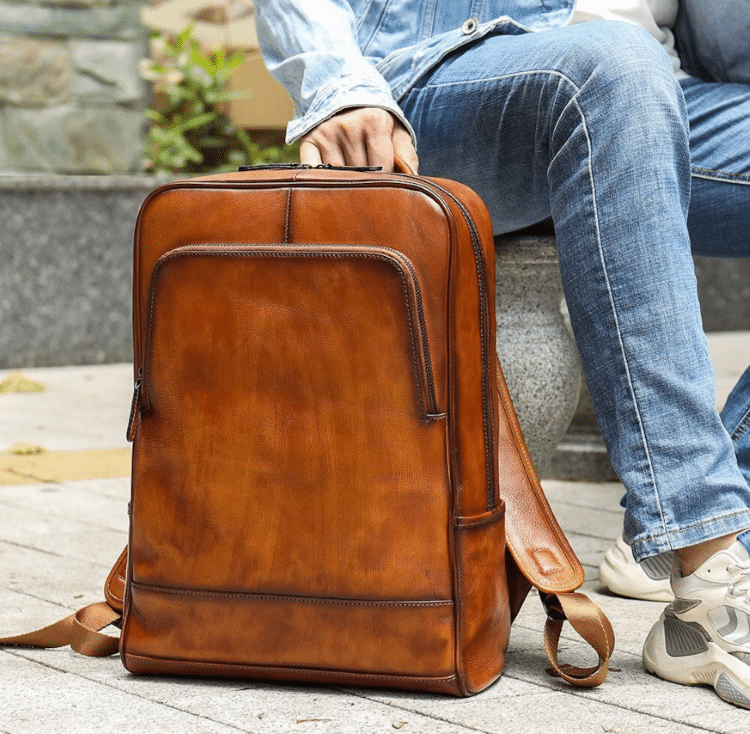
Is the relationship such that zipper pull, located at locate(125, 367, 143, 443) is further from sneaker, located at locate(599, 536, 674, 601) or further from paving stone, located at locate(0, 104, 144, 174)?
paving stone, located at locate(0, 104, 144, 174)

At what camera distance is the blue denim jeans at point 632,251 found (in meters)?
1.67

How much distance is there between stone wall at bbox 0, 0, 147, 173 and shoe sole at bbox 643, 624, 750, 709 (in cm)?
434

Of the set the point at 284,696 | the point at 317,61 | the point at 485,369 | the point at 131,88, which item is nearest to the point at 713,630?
the point at 485,369

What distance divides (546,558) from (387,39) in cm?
→ 94

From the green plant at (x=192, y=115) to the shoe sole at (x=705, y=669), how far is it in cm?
425

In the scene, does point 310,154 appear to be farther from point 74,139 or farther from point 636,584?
point 74,139

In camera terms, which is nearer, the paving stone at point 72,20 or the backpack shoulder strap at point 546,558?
the backpack shoulder strap at point 546,558

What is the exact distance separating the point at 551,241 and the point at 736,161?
1.24 ft

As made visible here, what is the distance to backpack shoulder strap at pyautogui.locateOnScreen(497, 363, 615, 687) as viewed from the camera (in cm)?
168

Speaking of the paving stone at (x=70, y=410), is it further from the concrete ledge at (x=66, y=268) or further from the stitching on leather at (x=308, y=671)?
the stitching on leather at (x=308, y=671)

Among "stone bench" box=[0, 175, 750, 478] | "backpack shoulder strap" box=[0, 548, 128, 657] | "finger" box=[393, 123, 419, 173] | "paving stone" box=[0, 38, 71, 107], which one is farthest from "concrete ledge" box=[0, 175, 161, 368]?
"finger" box=[393, 123, 419, 173]

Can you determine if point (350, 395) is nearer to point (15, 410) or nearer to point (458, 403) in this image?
point (458, 403)

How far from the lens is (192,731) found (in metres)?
1.51

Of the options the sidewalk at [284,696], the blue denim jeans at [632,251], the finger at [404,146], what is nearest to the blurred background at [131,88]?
the sidewalk at [284,696]
